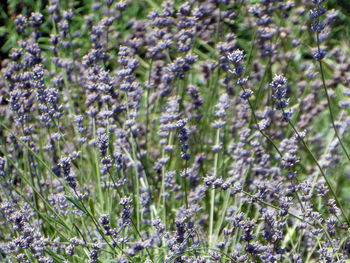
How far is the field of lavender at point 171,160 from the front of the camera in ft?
5.33

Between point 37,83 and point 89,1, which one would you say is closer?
point 37,83

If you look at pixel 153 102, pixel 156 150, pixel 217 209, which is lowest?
pixel 217 209

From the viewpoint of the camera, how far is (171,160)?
2594 mm

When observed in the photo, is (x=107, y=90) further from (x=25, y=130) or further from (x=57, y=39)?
(x=57, y=39)

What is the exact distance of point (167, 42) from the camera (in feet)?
7.20

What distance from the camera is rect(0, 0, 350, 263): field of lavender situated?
1.63m

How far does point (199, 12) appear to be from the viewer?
2.32m

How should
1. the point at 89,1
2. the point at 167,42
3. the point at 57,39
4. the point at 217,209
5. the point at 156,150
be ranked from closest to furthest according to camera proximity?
the point at 167,42, the point at 57,39, the point at 217,209, the point at 156,150, the point at 89,1

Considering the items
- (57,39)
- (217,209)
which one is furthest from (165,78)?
(217,209)

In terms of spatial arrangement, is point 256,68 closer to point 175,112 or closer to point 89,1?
point 175,112

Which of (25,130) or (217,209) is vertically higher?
(25,130)

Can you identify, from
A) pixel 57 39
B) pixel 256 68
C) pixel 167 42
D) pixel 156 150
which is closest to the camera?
pixel 167 42

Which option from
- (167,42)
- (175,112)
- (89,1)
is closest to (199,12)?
(167,42)

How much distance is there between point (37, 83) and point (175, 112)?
530 millimetres
